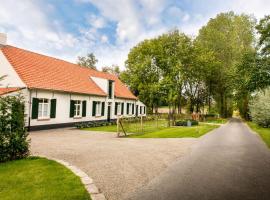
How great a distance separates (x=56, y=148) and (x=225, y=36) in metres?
42.1

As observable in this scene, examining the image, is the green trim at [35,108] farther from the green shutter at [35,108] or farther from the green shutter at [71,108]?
the green shutter at [71,108]

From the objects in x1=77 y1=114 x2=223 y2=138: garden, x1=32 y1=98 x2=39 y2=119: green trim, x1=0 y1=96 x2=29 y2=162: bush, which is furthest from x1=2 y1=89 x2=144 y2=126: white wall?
x1=0 y1=96 x2=29 y2=162: bush

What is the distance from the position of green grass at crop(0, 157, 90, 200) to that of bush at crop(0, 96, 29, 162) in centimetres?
49

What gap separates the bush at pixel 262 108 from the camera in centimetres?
2705

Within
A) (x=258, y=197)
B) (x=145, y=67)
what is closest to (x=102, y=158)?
(x=258, y=197)

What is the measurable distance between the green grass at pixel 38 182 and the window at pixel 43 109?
1284 centimetres

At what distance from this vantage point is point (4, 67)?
20.6 metres

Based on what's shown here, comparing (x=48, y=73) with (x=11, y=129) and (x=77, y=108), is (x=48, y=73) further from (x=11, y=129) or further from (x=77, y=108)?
(x=11, y=129)

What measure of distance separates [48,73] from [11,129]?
15.9 metres

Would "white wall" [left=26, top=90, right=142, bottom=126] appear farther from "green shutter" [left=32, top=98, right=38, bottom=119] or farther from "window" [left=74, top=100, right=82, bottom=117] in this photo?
"window" [left=74, top=100, right=82, bottom=117]

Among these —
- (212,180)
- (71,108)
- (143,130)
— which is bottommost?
(212,180)

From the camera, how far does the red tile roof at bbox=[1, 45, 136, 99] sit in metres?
20.9

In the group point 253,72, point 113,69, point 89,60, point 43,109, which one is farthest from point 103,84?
point 113,69

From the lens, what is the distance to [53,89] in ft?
71.1
